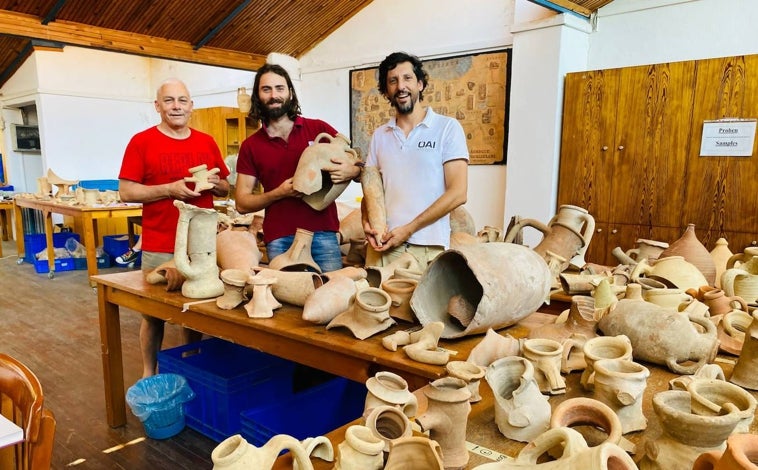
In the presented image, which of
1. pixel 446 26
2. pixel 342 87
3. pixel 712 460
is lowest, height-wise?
pixel 712 460

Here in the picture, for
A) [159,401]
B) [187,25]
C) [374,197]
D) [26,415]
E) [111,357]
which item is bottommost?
[159,401]

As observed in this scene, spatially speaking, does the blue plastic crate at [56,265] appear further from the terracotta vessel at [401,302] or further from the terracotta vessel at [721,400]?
the terracotta vessel at [721,400]

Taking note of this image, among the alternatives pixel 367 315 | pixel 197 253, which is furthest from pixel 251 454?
pixel 197 253

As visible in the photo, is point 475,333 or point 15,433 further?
point 475,333

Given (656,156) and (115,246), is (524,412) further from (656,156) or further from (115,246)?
(115,246)

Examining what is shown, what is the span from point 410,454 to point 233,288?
1284 mm

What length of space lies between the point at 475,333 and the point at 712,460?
875mm

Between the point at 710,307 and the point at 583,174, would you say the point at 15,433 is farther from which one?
the point at 583,174

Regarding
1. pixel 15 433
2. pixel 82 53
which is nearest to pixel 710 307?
pixel 15 433

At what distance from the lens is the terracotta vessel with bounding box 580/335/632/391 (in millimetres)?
1160

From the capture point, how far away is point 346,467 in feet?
2.79

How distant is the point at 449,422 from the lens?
3.08 feet

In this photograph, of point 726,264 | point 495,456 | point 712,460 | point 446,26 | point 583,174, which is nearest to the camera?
point 712,460

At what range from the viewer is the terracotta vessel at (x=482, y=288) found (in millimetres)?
1512
